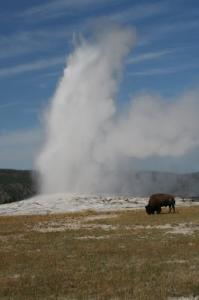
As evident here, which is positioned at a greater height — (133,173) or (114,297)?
(133,173)

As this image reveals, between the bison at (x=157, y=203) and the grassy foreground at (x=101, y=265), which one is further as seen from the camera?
the bison at (x=157, y=203)

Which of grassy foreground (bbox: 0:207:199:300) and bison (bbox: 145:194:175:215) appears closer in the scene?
grassy foreground (bbox: 0:207:199:300)

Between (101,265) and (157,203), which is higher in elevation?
(157,203)

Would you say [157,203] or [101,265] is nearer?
[101,265]

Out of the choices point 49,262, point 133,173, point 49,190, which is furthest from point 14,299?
point 133,173

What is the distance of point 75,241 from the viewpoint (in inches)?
1314

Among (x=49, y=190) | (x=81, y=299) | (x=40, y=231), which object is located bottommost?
(x=81, y=299)

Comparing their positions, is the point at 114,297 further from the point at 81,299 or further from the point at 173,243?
the point at 173,243

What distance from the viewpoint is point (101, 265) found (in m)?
23.9

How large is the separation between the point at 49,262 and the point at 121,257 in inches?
127

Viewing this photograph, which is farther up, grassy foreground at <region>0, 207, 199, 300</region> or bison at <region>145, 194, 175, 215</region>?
bison at <region>145, 194, 175, 215</region>

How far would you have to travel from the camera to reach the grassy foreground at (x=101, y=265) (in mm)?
18625

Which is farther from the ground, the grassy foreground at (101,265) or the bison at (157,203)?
the bison at (157,203)

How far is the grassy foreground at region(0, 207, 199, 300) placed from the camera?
1862cm
